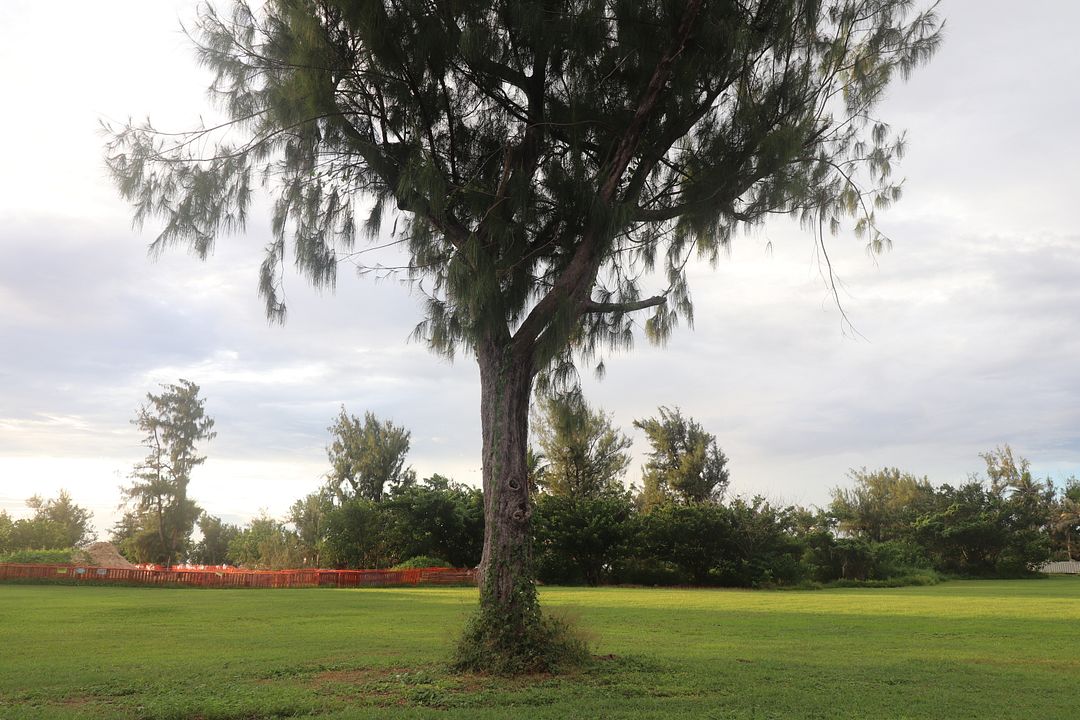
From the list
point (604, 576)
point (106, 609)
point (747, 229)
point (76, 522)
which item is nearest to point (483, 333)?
point (747, 229)

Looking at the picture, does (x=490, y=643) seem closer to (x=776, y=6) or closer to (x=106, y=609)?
(x=776, y=6)

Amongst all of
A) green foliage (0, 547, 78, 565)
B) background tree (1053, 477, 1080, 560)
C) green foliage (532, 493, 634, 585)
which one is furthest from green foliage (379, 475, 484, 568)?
background tree (1053, 477, 1080, 560)

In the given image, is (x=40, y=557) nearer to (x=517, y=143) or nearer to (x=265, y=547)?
(x=265, y=547)

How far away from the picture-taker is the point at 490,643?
711cm

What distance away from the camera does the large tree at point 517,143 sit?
23.5 feet

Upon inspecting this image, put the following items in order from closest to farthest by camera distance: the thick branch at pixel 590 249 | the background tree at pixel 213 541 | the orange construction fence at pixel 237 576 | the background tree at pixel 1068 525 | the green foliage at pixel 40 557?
the thick branch at pixel 590 249, the orange construction fence at pixel 237 576, the green foliage at pixel 40 557, the background tree at pixel 1068 525, the background tree at pixel 213 541

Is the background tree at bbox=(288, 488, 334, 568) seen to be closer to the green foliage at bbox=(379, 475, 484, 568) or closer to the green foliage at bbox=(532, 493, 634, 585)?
the green foliage at bbox=(379, 475, 484, 568)

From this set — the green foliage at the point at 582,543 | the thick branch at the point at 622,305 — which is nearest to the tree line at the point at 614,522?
the green foliage at the point at 582,543

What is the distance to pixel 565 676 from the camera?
6.88 m

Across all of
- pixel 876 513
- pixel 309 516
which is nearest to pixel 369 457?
pixel 309 516

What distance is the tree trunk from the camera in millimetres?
7258

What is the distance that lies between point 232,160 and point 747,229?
6.00 m

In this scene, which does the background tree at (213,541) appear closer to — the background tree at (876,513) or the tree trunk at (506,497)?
the background tree at (876,513)

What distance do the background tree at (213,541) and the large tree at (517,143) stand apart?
165 feet
